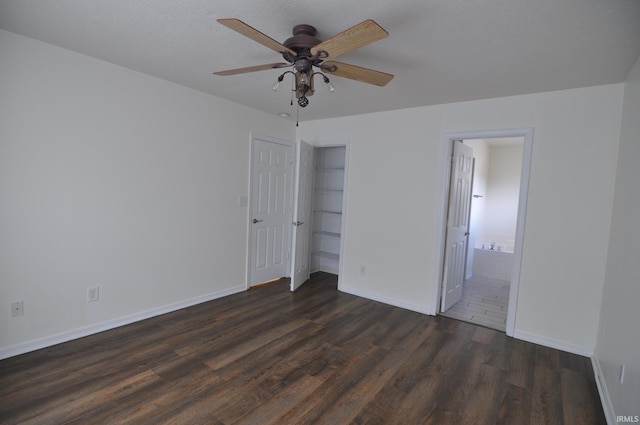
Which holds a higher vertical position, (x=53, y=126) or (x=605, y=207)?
(x=53, y=126)

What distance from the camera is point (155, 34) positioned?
218 cm

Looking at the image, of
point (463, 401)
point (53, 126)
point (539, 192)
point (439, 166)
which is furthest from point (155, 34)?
point (539, 192)

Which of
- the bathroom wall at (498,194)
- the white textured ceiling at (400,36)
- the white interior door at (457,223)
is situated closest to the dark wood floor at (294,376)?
the white interior door at (457,223)

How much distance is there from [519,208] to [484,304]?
1.64 metres

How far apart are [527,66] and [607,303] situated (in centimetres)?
200

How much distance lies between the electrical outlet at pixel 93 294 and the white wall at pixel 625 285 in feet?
12.7

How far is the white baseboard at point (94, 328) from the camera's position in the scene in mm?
2410

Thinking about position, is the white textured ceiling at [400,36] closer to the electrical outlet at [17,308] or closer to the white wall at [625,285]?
the white wall at [625,285]

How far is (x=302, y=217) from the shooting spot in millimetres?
4465

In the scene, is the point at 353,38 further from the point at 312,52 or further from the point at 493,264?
the point at 493,264

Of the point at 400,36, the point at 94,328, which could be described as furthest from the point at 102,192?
the point at 400,36

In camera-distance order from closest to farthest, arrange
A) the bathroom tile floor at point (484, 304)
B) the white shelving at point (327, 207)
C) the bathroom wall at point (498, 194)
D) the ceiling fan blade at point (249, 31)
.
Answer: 1. the ceiling fan blade at point (249, 31)
2. the bathroom tile floor at point (484, 304)
3. the white shelving at point (327, 207)
4. the bathroom wall at point (498, 194)

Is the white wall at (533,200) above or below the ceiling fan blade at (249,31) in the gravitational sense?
below

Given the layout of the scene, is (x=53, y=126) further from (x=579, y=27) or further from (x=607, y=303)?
(x=607, y=303)
